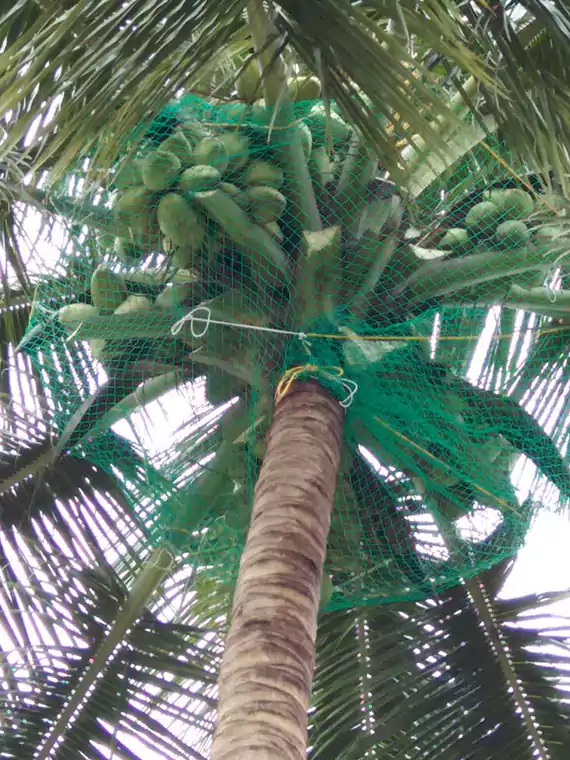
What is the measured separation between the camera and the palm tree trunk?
1.85m

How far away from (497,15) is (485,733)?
2.12 meters

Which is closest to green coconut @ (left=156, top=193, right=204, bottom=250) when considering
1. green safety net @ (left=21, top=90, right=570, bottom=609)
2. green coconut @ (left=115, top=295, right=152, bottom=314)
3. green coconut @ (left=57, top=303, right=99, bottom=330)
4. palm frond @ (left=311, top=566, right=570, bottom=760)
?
green safety net @ (left=21, top=90, right=570, bottom=609)

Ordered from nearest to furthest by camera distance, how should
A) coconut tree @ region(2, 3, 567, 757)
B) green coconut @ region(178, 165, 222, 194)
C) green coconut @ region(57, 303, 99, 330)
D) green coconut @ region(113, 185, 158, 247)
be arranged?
coconut tree @ region(2, 3, 567, 757), green coconut @ region(178, 165, 222, 194), green coconut @ region(113, 185, 158, 247), green coconut @ region(57, 303, 99, 330)

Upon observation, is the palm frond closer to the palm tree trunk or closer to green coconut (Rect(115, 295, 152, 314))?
the palm tree trunk

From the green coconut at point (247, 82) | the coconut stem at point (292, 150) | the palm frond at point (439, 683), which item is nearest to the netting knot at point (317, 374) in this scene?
the coconut stem at point (292, 150)

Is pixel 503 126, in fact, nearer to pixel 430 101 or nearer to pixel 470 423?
pixel 430 101

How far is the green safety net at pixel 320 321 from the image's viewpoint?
2695 millimetres

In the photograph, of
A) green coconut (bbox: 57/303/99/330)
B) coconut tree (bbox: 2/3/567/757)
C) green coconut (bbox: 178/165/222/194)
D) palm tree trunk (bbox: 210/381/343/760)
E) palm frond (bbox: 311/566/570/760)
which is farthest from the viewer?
palm frond (bbox: 311/566/570/760)

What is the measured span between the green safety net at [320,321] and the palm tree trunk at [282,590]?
19 cm

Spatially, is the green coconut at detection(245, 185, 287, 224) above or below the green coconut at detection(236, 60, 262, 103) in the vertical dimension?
below

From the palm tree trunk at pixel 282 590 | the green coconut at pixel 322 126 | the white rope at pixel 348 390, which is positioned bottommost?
the palm tree trunk at pixel 282 590

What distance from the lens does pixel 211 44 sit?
231cm

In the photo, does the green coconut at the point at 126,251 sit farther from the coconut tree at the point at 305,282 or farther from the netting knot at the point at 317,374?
the netting knot at the point at 317,374

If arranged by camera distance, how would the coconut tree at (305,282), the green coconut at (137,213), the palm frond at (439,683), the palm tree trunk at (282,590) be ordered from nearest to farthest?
the palm tree trunk at (282,590), the coconut tree at (305,282), the green coconut at (137,213), the palm frond at (439,683)
